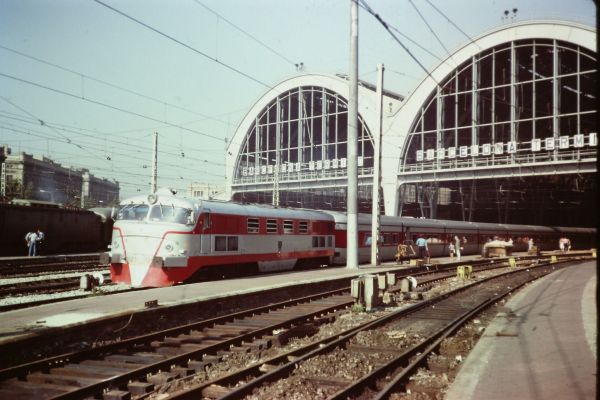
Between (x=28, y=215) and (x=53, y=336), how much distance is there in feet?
78.3

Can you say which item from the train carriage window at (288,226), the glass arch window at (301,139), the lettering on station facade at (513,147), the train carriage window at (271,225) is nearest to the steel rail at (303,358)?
the train carriage window at (271,225)

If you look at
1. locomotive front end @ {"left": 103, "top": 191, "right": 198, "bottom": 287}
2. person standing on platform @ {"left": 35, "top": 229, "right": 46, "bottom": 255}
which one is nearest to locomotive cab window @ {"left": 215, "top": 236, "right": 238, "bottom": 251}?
locomotive front end @ {"left": 103, "top": 191, "right": 198, "bottom": 287}

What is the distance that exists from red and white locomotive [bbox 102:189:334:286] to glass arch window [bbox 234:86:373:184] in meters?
39.9

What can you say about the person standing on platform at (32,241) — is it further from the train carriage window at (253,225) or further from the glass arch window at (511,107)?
the glass arch window at (511,107)

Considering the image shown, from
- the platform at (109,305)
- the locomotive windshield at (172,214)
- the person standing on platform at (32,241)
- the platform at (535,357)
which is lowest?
the platform at (535,357)

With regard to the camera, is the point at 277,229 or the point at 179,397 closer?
the point at 179,397

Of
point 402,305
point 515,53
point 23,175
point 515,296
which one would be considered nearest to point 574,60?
point 515,53

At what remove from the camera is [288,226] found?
21.8 meters

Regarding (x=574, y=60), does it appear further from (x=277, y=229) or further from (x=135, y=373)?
(x=135, y=373)

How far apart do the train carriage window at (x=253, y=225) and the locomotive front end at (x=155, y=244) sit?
313 centimetres

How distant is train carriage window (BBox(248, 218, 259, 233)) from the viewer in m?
19.2

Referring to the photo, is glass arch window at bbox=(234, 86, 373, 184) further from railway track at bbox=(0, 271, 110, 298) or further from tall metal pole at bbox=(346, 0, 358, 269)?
railway track at bbox=(0, 271, 110, 298)

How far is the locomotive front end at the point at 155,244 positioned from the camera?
15.5 m

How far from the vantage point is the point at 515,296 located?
17000 mm
